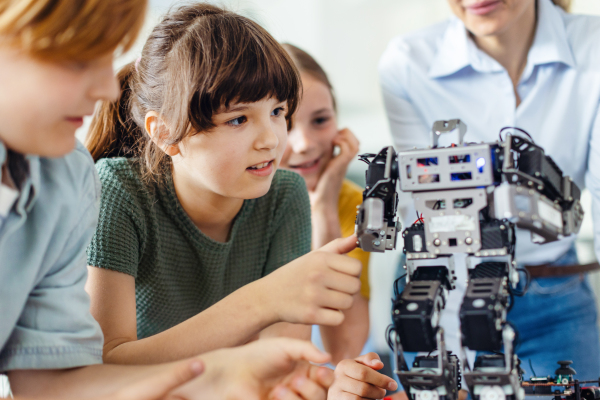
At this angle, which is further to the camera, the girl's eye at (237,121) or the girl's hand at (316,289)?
the girl's eye at (237,121)

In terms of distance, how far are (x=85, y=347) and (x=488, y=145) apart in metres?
0.77

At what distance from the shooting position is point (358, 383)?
100 cm

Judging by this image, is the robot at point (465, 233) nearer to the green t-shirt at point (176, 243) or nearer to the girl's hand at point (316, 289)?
the girl's hand at point (316, 289)

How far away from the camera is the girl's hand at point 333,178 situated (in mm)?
1838

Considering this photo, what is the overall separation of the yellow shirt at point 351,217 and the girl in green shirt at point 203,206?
0.46 m

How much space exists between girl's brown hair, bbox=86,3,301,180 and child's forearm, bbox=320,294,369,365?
78cm

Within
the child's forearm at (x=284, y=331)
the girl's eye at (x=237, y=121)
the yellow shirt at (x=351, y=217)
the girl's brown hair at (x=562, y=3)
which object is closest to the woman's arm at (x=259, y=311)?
the child's forearm at (x=284, y=331)

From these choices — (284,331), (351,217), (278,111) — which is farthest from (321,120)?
(284,331)

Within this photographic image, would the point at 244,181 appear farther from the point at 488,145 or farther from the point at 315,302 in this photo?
the point at 488,145

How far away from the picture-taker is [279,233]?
1.42 metres

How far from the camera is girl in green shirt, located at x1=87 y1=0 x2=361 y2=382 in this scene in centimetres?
97

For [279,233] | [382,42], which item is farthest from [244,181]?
[382,42]

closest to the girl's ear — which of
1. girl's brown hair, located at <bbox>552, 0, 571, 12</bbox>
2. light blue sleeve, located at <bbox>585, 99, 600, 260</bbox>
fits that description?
light blue sleeve, located at <bbox>585, 99, 600, 260</bbox>

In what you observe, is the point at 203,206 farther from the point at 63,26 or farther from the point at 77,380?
the point at 63,26
